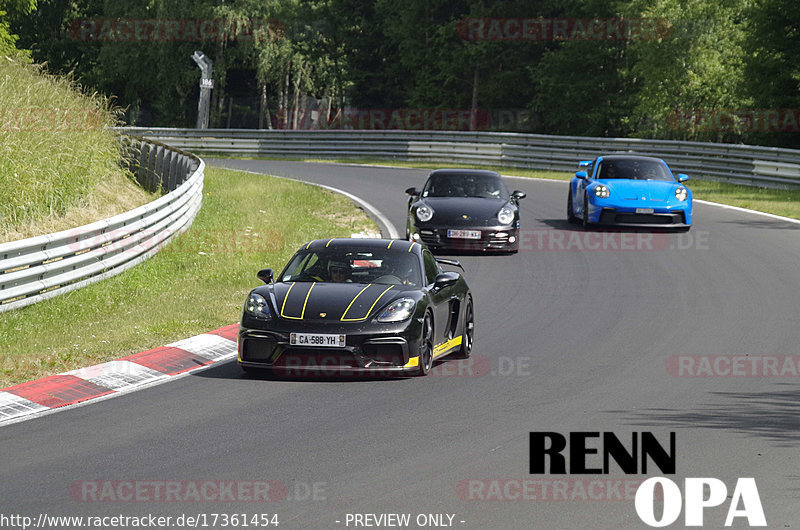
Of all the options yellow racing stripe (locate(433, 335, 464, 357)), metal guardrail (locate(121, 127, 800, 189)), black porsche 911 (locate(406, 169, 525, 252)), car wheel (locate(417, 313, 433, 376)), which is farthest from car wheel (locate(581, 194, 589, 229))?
car wheel (locate(417, 313, 433, 376))

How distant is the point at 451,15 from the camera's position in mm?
63562

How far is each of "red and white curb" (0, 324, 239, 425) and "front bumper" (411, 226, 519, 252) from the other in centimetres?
788

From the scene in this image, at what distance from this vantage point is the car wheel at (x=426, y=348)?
11.0 m

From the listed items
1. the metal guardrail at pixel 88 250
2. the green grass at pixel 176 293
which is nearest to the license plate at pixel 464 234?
the green grass at pixel 176 293

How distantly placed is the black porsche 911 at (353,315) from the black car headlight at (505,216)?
331 inches

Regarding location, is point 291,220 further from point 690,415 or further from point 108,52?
point 108,52

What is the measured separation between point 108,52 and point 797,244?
1989 inches

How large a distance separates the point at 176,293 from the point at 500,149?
26.6m

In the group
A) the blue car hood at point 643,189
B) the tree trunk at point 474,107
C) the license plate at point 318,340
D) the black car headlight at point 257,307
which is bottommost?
the license plate at point 318,340

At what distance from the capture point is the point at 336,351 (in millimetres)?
10516

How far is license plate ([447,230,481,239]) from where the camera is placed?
802 inches

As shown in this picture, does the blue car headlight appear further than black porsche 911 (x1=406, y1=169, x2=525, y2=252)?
No

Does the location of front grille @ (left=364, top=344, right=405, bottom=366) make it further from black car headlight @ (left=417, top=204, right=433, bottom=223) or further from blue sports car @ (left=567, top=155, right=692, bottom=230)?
blue sports car @ (left=567, top=155, right=692, bottom=230)

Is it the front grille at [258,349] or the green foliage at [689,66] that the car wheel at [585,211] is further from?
the green foliage at [689,66]
